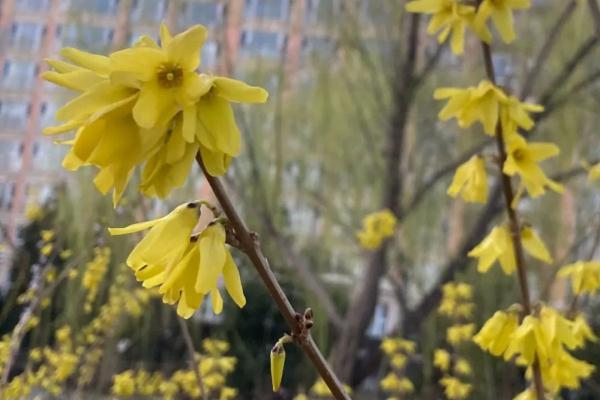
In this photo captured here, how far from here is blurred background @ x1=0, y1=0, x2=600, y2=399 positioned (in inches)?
123

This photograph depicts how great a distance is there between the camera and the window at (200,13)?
3277 mm

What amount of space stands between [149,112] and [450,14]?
53 centimetres

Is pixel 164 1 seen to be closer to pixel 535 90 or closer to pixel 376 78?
pixel 376 78

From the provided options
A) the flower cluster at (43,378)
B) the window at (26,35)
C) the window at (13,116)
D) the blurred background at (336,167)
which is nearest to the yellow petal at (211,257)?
the flower cluster at (43,378)

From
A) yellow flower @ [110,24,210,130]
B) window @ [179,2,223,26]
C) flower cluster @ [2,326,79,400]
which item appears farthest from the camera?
window @ [179,2,223,26]

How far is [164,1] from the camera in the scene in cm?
356

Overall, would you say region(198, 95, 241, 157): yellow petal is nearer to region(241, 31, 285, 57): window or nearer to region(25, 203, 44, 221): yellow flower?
region(25, 203, 44, 221): yellow flower

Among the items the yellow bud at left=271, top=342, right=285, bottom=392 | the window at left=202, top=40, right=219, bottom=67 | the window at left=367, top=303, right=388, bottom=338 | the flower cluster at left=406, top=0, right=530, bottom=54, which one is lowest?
the window at left=367, top=303, right=388, bottom=338

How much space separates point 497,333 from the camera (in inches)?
27.0

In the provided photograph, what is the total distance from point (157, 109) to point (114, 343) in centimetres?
272

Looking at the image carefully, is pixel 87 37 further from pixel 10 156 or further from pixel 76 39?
pixel 10 156

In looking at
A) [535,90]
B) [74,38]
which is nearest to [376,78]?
[535,90]

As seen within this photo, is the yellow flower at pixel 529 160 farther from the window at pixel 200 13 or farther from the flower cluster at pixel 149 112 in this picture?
the window at pixel 200 13

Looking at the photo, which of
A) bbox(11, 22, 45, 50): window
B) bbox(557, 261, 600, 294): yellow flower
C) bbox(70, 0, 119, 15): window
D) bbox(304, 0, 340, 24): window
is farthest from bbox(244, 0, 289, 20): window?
bbox(557, 261, 600, 294): yellow flower
